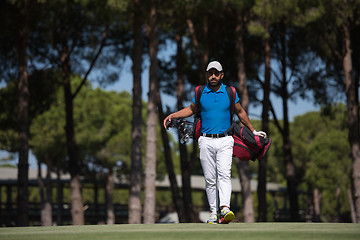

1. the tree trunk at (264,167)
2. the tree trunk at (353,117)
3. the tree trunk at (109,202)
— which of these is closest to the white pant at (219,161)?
the tree trunk at (353,117)

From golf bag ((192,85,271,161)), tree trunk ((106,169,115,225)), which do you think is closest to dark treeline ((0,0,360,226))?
golf bag ((192,85,271,161))

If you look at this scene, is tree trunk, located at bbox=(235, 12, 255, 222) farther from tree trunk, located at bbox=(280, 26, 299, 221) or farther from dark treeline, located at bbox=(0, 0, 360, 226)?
tree trunk, located at bbox=(280, 26, 299, 221)

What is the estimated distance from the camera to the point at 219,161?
6.97 m

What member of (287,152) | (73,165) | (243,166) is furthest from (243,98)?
(73,165)

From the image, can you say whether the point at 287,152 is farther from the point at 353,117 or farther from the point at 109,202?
the point at 109,202

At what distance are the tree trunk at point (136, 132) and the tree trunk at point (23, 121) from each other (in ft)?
11.4

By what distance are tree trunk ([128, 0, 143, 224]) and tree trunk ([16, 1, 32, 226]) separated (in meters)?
3.47

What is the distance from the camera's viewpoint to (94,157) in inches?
1432

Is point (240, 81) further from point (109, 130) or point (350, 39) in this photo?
point (109, 130)

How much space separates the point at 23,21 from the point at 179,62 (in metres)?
5.30

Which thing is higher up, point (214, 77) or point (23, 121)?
point (23, 121)

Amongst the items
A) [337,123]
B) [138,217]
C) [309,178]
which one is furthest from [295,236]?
[337,123]

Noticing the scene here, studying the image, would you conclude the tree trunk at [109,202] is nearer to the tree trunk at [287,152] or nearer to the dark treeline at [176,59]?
the dark treeline at [176,59]

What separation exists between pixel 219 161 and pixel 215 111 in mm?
593
